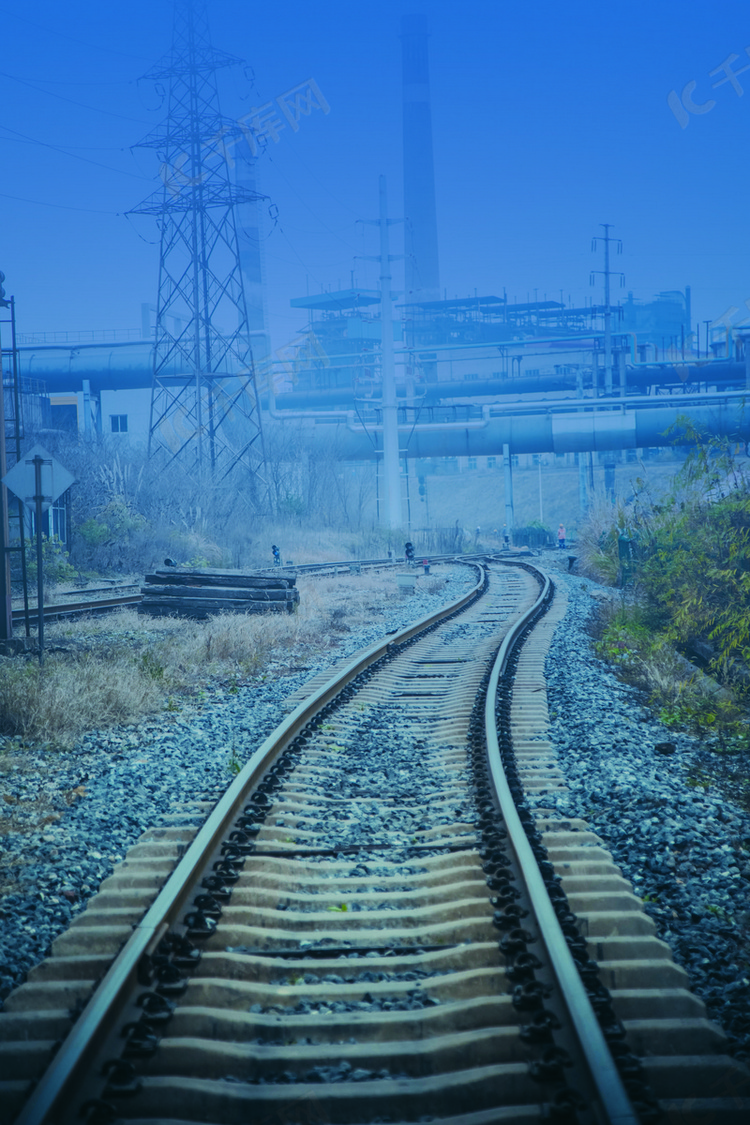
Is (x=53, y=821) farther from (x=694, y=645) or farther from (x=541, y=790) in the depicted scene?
(x=694, y=645)

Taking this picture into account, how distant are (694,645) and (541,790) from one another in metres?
6.86

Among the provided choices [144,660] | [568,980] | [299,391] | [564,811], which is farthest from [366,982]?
[299,391]

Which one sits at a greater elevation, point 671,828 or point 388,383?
point 388,383

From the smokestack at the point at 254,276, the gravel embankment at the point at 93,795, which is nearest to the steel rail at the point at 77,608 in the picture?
the gravel embankment at the point at 93,795

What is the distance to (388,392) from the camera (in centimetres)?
Answer: 3694

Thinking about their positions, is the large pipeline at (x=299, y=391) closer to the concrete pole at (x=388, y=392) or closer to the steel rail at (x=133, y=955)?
the concrete pole at (x=388, y=392)

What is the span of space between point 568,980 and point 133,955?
5.61ft

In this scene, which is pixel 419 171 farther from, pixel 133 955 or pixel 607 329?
pixel 133 955

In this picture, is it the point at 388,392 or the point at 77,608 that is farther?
the point at 388,392

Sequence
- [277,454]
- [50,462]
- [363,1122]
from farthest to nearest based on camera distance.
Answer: [277,454] < [50,462] < [363,1122]

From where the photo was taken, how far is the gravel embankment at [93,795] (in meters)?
4.39

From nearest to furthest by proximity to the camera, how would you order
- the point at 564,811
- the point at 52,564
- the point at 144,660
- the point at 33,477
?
1. the point at 564,811
2. the point at 144,660
3. the point at 33,477
4. the point at 52,564

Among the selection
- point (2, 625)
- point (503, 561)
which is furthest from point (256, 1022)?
point (503, 561)

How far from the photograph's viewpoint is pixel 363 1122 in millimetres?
2818
